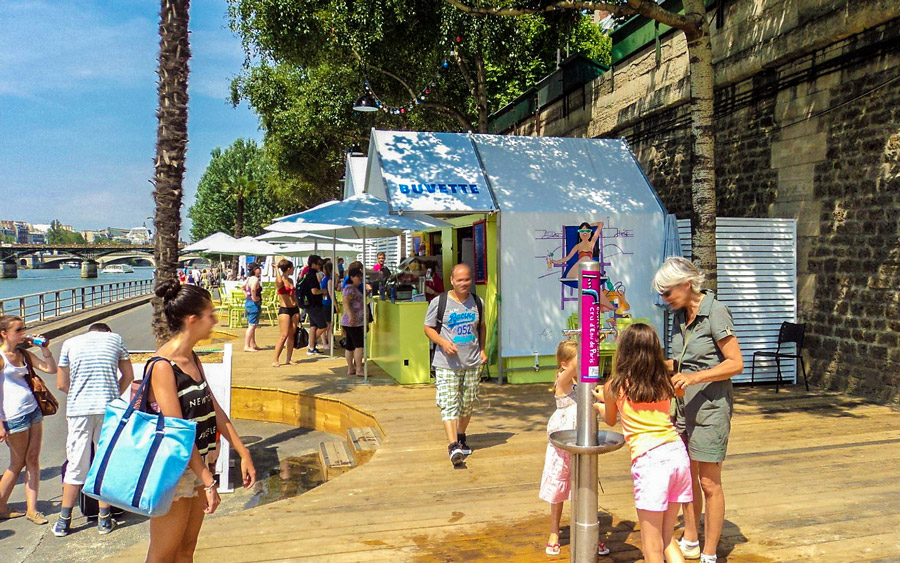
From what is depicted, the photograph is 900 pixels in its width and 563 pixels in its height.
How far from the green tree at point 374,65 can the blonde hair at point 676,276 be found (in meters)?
8.27

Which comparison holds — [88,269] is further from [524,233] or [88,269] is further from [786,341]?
[786,341]

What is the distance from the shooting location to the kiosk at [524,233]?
9.41m

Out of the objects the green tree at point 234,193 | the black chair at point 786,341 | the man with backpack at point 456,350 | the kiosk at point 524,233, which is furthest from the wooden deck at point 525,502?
the green tree at point 234,193

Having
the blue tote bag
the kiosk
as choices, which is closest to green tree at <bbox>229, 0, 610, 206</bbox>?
the kiosk

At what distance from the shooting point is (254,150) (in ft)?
180

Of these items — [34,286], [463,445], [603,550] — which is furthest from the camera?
[34,286]

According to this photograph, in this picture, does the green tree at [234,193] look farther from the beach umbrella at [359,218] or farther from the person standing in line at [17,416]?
the person standing in line at [17,416]

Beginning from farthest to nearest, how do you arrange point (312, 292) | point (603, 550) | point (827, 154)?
point (312, 292) < point (827, 154) < point (603, 550)

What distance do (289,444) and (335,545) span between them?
4392 millimetres

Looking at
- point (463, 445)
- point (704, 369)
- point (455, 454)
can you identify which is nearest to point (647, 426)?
point (704, 369)

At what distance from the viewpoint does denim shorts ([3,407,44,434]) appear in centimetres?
552

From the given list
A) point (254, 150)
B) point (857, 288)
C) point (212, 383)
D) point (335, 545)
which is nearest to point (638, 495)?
point (335, 545)

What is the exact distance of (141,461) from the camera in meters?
2.67

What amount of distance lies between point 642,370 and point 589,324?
35cm
